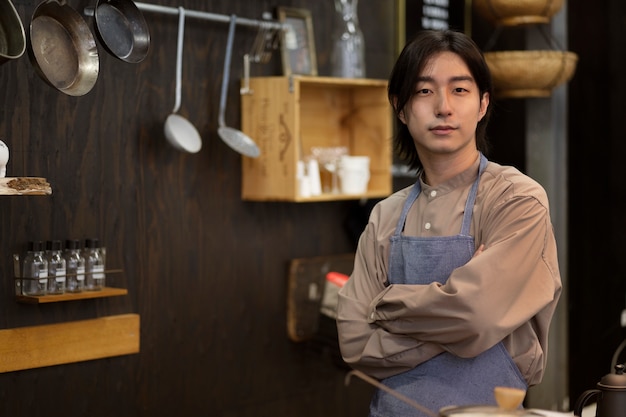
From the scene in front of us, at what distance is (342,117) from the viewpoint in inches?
160

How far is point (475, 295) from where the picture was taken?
7.09ft

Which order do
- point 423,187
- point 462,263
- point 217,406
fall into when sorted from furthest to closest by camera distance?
point 217,406
point 423,187
point 462,263

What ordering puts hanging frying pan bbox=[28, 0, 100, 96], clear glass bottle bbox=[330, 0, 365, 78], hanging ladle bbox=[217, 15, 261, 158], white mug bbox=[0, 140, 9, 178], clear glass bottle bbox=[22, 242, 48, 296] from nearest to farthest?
white mug bbox=[0, 140, 9, 178]
hanging frying pan bbox=[28, 0, 100, 96]
clear glass bottle bbox=[22, 242, 48, 296]
hanging ladle bbox=[217, 15, 261, 158]
clear glass bottle bbox=[330, 0, 365, 78]

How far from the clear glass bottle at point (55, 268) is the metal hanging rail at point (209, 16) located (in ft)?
2.82

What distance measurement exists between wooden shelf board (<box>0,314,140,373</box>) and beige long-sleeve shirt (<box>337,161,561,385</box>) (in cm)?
109

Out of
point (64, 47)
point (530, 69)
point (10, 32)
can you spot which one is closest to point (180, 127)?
point (64, 47)

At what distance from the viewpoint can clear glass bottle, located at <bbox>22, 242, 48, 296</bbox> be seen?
292 cm

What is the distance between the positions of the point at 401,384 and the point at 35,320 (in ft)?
4.31

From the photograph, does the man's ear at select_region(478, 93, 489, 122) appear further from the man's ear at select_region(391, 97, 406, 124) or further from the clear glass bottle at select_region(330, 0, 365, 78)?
the clear glass bottle at select_region(330, 0, 365, 78)

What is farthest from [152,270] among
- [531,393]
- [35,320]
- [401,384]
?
[531,393]

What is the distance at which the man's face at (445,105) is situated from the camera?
231 cm
